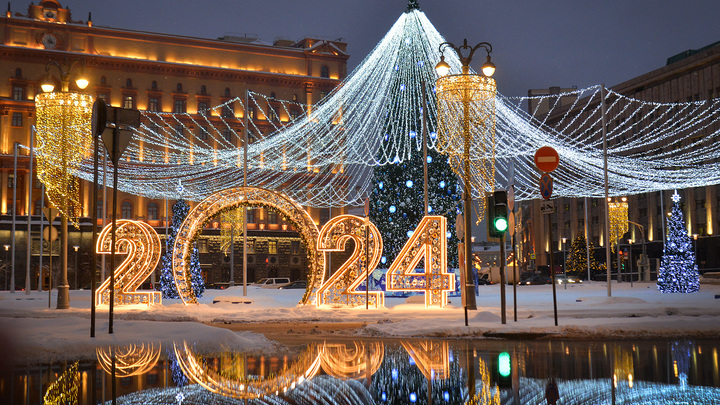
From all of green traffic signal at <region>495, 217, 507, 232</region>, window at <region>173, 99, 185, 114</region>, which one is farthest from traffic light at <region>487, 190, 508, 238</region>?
window at <region>173, 99, 185, 114</region>

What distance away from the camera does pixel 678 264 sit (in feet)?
130

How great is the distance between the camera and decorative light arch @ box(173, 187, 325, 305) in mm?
25438

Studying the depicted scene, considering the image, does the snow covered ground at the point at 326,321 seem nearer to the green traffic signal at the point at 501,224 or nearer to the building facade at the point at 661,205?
the green traffic signal at the point at 501,224

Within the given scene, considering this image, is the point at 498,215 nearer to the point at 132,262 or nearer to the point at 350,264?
the point at 350,264

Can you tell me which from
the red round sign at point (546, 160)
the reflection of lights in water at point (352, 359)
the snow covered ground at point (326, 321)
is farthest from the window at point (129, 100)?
the reflection of lights in water at point (352, 359)

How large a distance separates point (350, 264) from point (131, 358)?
1407cm

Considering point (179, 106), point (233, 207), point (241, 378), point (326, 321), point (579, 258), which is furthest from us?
point (179, 106)

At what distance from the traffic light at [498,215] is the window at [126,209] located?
209 ft

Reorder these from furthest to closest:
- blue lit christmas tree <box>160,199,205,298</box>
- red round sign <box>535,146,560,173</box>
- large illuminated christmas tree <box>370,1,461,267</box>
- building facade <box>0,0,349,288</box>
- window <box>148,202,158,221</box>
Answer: window <box>148,202,158,221</box>
building facade <box>0,0,349,288</box>
blue lit christmas tree <box>160,199,205,298</box>
large illuminated christmas tree <box>370,1,461,267</box>
red round sign <box>535,146,560,173</box>

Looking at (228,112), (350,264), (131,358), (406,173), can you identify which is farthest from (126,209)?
(131,358)

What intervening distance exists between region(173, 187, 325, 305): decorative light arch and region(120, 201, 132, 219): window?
53340 mm

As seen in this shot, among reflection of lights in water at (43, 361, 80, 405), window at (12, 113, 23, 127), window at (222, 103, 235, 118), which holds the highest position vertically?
window at (222, 103, 235, 118)

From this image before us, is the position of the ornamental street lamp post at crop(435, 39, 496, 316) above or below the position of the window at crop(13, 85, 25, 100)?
below

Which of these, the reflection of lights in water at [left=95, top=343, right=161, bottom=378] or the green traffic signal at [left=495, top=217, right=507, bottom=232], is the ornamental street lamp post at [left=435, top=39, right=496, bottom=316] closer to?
the green traffic signal at [left=495, top=217, right=507, bottom=232]
